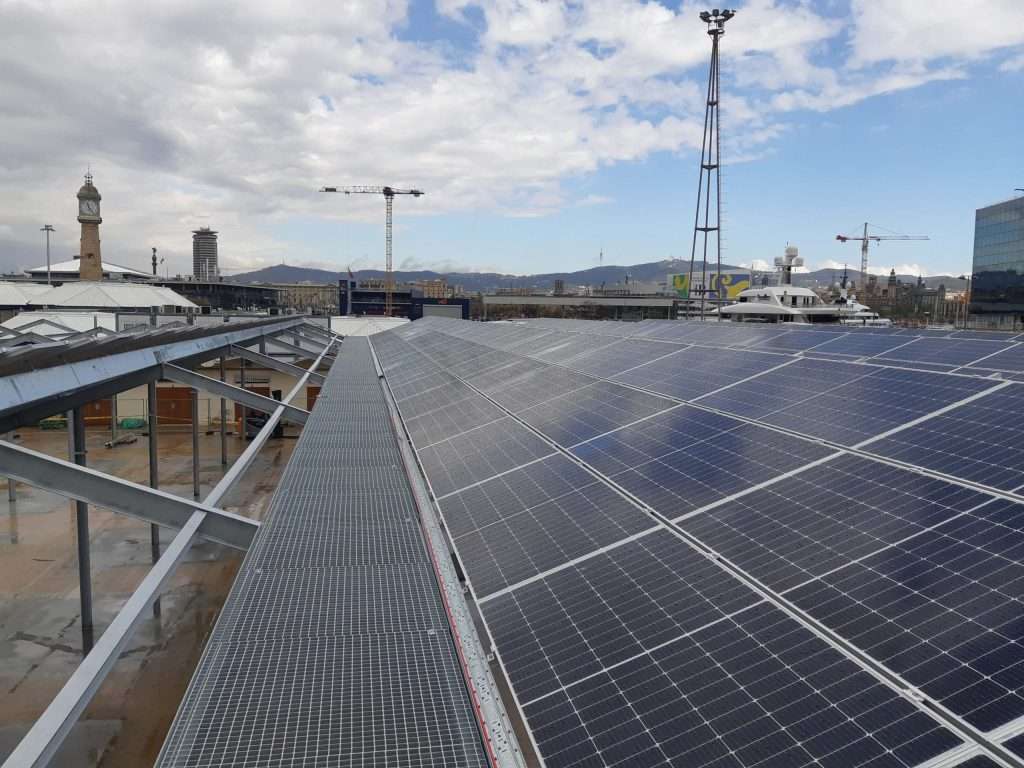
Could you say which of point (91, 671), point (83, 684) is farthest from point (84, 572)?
point (83, 684)

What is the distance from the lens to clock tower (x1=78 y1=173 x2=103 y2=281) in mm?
108812

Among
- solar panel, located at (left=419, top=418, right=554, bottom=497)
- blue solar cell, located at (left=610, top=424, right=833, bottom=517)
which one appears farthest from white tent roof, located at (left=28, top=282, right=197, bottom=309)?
blue solar cell, located at (left=610, top=424, right=833, bottom=517)

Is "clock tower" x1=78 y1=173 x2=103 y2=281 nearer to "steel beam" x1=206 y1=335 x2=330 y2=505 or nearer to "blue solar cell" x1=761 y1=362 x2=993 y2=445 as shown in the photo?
"steel beam" x1=206 y1=335 x2=330 y2=505

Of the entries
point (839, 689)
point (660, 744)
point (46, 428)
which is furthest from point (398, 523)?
point (46, 428)

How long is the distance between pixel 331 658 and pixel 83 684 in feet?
7.16

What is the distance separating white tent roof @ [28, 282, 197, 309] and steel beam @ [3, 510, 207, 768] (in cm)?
8197

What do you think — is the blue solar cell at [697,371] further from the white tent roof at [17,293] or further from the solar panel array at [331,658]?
the white tent roof at [17,293]

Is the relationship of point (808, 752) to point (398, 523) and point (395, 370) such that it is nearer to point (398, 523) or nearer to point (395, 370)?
point (398, 523)

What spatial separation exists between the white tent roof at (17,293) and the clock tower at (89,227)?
9852 mm

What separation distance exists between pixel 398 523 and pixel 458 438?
15.6 feet

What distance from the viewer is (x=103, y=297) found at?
7875 cm

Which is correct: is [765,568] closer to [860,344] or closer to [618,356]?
[618,356]

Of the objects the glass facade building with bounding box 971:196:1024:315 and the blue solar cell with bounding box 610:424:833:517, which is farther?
the glass facade building with bounding box 971:196:1024:315

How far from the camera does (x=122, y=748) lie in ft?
41.9
